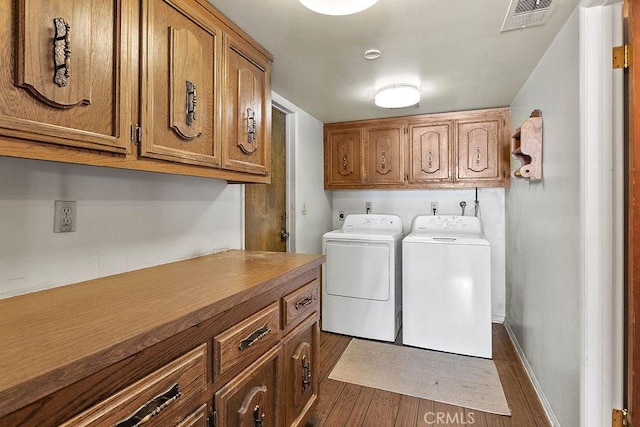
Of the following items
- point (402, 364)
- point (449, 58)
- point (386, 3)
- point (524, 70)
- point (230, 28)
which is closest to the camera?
point (386, 3)

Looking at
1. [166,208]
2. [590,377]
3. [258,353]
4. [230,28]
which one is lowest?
[590,377]

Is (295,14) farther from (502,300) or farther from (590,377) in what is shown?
(502,300)

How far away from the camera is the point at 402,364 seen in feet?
8.09

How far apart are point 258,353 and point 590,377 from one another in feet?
4.48

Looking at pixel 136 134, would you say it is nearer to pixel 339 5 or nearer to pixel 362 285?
pixel 339 5

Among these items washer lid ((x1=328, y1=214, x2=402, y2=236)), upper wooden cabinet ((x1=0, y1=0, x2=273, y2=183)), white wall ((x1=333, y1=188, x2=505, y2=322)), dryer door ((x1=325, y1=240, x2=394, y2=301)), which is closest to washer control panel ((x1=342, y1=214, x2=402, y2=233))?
washer lid ((x1=328, y1=214, x2=402, y2=236))

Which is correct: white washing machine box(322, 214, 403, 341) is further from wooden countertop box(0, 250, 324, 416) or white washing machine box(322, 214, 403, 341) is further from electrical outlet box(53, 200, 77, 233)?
electrical outlet box(53, 200, 77, 233)

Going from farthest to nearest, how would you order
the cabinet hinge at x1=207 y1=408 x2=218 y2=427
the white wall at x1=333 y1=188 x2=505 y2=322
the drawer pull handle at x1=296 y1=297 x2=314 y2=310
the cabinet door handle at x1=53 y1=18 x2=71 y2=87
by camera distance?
1. the white wall at x1=333 y1=188 x2=505 y2=322
2. the drawer pull handle at x1=296 y1=297 x2=314 y2=310
3. the cabinet hinge at x1=207 y1=408 x2=218 y2=427
4. the cabinet door handle at x1=53 y1=18 x2=71 y2=87

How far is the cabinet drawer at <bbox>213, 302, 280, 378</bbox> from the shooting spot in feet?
3.40

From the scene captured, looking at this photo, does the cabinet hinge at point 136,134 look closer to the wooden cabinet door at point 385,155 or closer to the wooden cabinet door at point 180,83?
the wooden cabinet door at point 180,83

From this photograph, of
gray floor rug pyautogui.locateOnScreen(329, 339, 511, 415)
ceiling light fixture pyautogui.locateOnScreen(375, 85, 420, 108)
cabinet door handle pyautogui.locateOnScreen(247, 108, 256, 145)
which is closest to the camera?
cabinet door handle pyautogui.locateOnScreen(247, 108, 256, 145)

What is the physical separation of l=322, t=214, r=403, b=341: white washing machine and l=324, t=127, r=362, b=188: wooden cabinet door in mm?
682

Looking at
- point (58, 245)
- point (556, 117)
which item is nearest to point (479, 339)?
point (556, 117)

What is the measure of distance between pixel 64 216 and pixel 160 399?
0.79 metres
